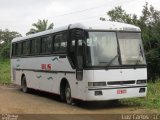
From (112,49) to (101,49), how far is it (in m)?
0.43

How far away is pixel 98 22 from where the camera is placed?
15.9 metres

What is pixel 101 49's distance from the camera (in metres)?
15.2

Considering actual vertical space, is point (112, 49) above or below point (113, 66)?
above

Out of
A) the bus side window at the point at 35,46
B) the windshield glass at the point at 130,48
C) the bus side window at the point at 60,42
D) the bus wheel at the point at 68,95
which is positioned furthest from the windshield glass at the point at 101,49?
the bus side window at the point at 35,46

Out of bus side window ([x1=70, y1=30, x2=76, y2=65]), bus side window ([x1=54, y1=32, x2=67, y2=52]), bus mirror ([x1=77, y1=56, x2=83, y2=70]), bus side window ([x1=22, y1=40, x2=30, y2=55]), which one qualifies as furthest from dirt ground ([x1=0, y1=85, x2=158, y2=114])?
bus side window ([x1=22, y1=40, x2=30, y2=55])

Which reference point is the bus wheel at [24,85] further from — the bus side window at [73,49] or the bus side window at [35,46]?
the bus side window at [73,49]

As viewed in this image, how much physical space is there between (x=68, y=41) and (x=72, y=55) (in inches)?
26.6

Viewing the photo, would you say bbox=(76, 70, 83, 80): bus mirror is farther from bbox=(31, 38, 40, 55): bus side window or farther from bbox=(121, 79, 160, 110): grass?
bbox=(31, 38, 40, 55): bus side window

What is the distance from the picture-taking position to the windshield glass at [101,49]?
593 inches

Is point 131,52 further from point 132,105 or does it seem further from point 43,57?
point 43,57

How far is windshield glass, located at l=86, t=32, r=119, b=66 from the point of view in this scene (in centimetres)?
1507

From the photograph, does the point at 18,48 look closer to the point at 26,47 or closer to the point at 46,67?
the point at 26,47

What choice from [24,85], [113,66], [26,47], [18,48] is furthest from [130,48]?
[18,48]

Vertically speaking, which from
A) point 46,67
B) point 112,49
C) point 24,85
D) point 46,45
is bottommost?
point 24,85
